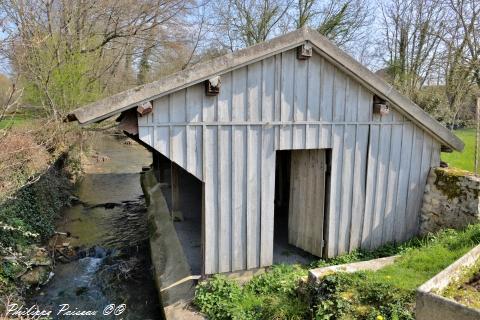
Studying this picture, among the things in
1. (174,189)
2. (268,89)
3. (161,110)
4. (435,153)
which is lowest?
(174,189)

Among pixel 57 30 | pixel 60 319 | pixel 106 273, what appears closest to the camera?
pixel 60 319

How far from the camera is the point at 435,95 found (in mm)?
A: 15000

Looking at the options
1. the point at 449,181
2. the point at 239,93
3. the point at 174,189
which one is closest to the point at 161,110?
the point at 239,93

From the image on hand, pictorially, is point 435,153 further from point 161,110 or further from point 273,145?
point 161,110

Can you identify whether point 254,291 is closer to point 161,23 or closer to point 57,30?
point 57,30

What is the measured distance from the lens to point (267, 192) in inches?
227

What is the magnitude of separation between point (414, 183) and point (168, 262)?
4.99m

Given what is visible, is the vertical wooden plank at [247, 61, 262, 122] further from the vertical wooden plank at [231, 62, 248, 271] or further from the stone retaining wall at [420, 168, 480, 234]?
the stone retaining wall at [420, 168, 480, 234]

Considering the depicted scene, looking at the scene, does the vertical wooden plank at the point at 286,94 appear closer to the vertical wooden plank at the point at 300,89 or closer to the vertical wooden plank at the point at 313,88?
the vertical wooden plank at the point at 300,89

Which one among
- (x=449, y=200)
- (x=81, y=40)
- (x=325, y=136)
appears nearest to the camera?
(x=325, y=136)

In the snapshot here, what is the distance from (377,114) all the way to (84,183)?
1357 cm

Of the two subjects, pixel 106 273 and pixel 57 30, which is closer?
pixel 106 273

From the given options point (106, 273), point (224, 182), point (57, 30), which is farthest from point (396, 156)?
point (57, 30)

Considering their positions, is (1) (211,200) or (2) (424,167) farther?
(2) (424,167)
